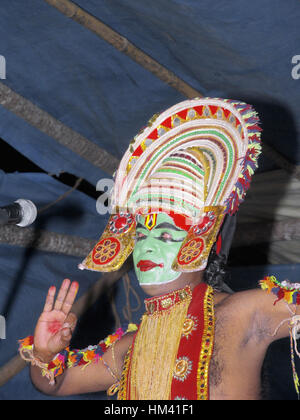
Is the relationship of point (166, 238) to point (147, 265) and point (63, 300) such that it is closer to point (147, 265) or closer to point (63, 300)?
point (147, 265)

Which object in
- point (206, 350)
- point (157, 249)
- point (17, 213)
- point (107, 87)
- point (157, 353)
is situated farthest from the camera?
point (107, 87)

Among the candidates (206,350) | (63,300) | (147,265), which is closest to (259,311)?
(206,350)

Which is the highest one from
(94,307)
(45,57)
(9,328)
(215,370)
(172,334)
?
(45,57)

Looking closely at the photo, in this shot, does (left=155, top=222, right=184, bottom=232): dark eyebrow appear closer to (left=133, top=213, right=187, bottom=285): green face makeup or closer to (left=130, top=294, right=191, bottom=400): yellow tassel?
(left=133, top=213, right=187, bottom=285): green face makeup

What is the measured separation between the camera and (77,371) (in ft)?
10.2

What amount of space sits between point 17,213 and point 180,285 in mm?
952

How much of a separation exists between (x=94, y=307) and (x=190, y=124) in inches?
83.4

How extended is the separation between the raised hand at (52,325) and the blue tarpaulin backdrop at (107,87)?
3.93ft

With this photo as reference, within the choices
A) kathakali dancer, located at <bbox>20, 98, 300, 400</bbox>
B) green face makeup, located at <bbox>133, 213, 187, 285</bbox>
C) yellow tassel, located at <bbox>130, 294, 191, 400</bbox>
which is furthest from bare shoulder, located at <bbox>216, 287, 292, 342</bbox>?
green face makeup, located at <bbox>133, 213, 187, 285</bbox>

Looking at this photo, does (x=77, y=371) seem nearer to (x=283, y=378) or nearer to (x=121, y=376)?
(x=121, y=376)

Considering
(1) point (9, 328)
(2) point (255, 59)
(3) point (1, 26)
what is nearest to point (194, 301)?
(2) point (255, 59)

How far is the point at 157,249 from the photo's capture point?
285cm

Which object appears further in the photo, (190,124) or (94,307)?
(94,307)

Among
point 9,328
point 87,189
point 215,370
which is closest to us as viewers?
point 215,370
